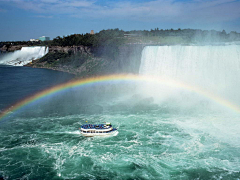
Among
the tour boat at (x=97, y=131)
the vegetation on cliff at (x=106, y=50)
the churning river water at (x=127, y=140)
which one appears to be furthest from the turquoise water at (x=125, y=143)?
the vegetation on cliff at (x=106, y=50)

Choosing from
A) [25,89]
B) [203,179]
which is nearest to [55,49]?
[25,89]

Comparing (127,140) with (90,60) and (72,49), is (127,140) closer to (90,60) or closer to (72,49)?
(90,60)

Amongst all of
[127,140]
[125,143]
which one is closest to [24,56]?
[127,140]

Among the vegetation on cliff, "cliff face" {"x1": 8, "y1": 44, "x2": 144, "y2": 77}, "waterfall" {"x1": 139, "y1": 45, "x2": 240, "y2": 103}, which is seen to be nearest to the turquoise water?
"waterfall" {"x1": 139, "y1": 45, "x2": 240, "y2": 103}

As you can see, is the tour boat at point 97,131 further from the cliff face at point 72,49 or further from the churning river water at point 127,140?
the cliff face at point 72,49

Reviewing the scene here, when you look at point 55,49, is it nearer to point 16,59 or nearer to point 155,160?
point 16,59

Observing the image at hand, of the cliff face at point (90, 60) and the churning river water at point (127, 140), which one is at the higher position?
the cliff face at point (90, 60)

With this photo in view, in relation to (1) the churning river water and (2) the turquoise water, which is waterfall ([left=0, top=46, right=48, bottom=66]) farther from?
(2) the turquoise water

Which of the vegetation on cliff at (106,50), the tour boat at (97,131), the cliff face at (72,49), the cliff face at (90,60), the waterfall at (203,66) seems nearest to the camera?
the tour boat at (97,131)
